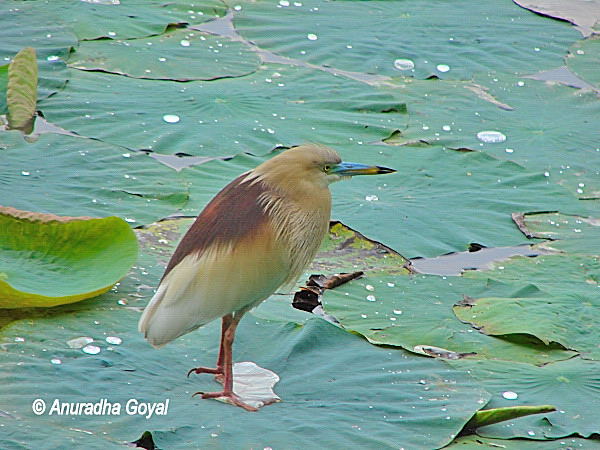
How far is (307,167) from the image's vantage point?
8.71 feet

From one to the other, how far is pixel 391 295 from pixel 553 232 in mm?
781

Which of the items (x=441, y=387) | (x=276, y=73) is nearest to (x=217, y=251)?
(x=441, y=387)

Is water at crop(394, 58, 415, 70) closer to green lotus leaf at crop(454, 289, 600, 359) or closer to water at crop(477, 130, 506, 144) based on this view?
water at crop(477, 130, 506, 144)

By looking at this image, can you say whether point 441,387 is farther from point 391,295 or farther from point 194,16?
point 194,16

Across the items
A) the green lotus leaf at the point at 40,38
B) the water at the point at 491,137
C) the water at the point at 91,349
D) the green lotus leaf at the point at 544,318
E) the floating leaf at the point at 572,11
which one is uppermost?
the green lotus leaf at the point at 40,38

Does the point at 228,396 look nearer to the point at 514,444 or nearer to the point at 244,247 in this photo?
the point at 244,247

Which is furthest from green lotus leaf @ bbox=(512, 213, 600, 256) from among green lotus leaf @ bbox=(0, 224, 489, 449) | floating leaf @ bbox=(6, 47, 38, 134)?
floating leaf @ bbox=(6, 47, 38, 134)

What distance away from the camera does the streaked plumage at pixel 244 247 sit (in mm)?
2471

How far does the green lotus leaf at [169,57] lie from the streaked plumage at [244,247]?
166 centimetres

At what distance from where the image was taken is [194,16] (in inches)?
191

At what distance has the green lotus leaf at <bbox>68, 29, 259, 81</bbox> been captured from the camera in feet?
13.9

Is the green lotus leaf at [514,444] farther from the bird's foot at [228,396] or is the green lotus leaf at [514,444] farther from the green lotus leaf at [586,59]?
the green lotus leaf at [586,59]

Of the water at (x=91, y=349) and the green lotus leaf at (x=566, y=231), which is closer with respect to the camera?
the water at (x=91, y=349)

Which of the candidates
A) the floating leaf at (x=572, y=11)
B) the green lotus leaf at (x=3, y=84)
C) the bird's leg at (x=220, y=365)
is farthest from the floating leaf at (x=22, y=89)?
the floating leaf at (x=572, y=11)
